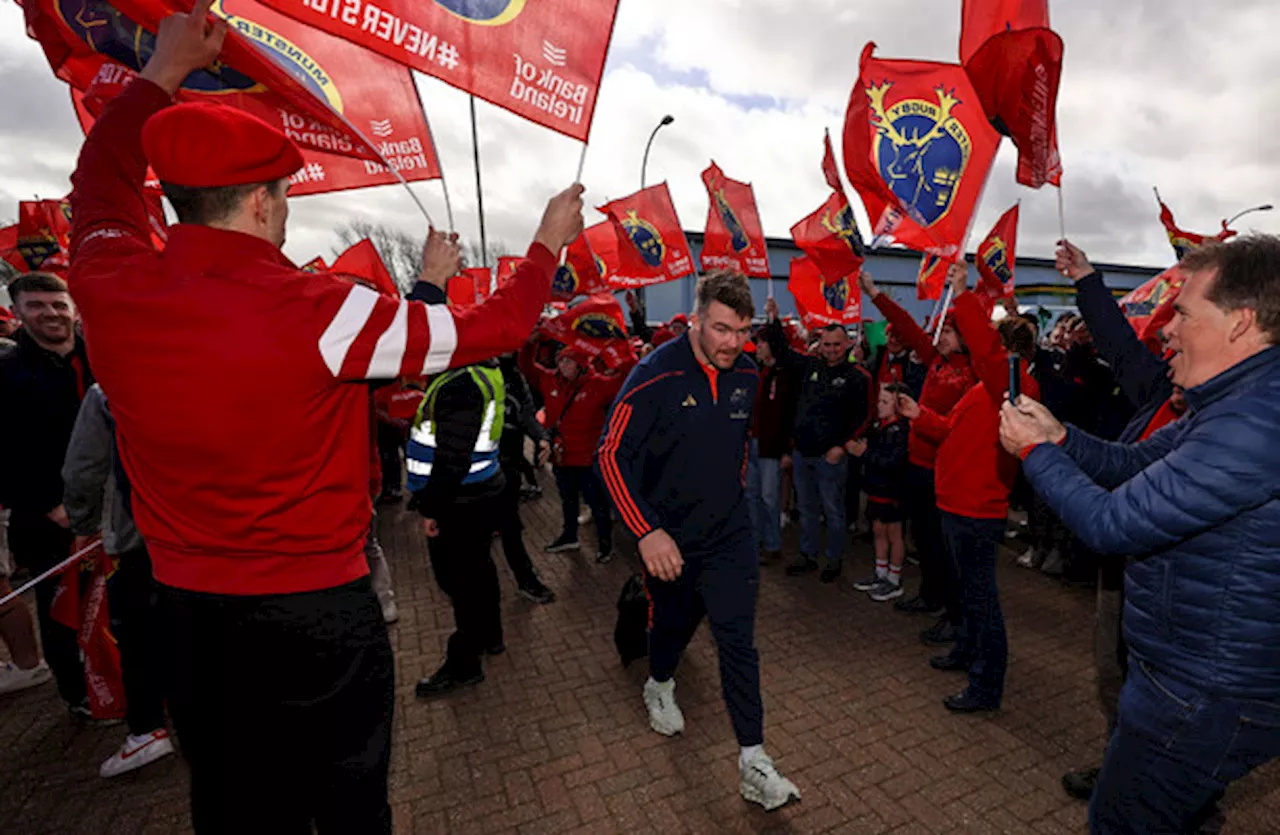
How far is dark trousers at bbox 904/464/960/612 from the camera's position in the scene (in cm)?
516

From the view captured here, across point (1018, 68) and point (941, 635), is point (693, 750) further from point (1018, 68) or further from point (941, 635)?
point (1018, 68)

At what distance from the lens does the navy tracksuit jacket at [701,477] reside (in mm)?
3201

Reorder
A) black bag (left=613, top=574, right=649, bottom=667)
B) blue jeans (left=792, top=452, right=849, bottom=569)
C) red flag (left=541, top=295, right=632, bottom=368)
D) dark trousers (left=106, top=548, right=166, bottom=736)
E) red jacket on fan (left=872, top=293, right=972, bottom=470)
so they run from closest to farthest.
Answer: dark trousers (left=106, top=548, right=166, bottom=736)
black bag (left=613, top=574, right=649, bottom=667)
red jacket on fan (left=872, top=293, right=972, bottom=470)
blue jeans (left=792, top=452, right=849, bottom=569)
red flag (left=541, top=295, right=632, bottom=368)

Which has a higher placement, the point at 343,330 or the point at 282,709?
the point at 343,330

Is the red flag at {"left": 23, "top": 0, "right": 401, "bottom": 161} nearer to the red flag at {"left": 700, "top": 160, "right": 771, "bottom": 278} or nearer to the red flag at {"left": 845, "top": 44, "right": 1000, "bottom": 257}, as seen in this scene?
the red flag at {"left": 845, "top": 44, "right": 1000, "bottom": 257}

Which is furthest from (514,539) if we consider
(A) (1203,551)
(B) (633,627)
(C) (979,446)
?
(A) (1203,551)

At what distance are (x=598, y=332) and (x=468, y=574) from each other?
3.68 m

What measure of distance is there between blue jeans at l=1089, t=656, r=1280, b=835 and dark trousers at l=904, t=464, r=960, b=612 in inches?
127

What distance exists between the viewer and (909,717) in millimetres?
3979

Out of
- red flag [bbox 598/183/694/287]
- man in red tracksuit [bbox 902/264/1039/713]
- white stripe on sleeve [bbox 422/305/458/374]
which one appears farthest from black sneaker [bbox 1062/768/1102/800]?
red flag [bbox 598/183/694/287]

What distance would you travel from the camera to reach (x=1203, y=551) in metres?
1.79

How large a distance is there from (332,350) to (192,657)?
1.04 meters

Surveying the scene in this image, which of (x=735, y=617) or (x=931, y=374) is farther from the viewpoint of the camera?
(x=931, y=374)

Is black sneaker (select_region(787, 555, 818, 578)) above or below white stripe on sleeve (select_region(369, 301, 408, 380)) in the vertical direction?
below
